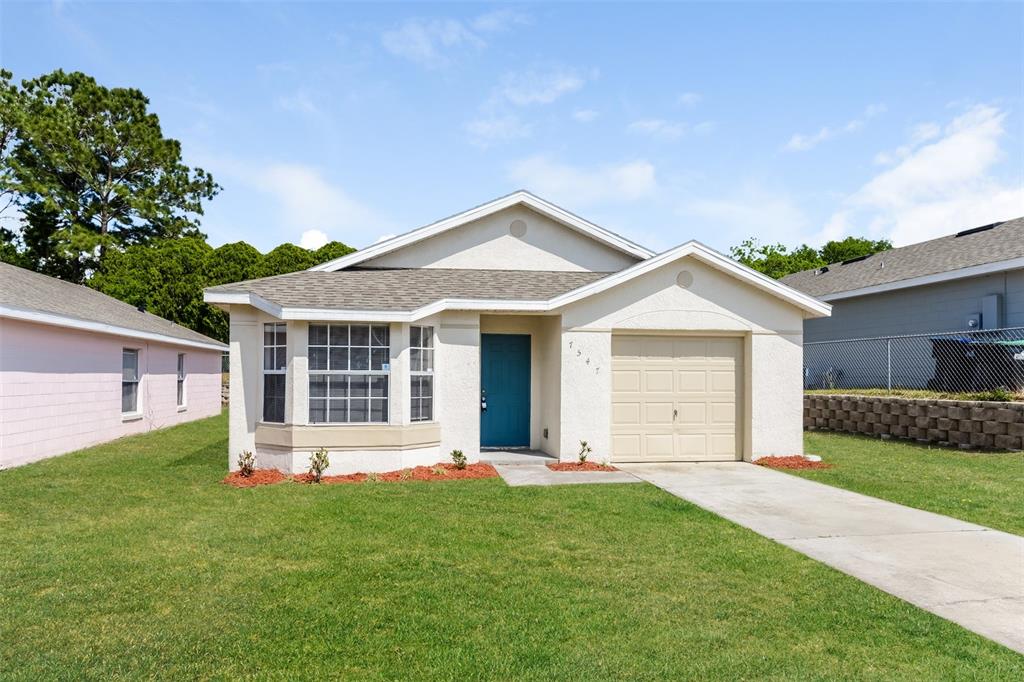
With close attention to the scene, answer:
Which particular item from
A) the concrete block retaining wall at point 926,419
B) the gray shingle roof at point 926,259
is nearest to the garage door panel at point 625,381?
the concrete block retaining wall at point 926,419

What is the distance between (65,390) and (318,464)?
6921mm

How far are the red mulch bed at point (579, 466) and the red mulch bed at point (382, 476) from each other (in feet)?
3.73

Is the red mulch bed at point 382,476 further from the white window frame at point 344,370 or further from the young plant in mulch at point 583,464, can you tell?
the young plant in mulch at point 583,464

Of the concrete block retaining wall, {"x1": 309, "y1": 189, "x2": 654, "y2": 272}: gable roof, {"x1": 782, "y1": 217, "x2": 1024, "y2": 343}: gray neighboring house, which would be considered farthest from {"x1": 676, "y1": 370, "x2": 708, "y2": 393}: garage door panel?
{"x1": 782, "y1": 217, "x2": 1024, "y2": 343}: gray neighboring house

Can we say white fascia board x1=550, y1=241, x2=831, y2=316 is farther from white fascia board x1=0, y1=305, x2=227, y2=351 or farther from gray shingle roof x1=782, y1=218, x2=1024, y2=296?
white fascia board x1=0, y1=305, x2=227, y2=351

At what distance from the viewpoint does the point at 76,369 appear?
45.2 ft

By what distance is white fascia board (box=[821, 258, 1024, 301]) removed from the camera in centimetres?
1662

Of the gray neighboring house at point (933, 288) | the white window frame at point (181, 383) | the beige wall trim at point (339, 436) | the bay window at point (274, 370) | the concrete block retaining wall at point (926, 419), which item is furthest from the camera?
the white window frame at point (181, 383)

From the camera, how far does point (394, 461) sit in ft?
36.0

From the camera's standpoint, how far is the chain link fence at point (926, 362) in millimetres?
14516

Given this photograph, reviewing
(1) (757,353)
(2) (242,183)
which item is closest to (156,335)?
(2) (242,183)

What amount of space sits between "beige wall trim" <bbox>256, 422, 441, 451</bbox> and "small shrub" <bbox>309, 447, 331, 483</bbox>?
20cm

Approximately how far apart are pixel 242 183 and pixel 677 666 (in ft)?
53.2

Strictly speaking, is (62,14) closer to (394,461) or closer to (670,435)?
(394,461)
